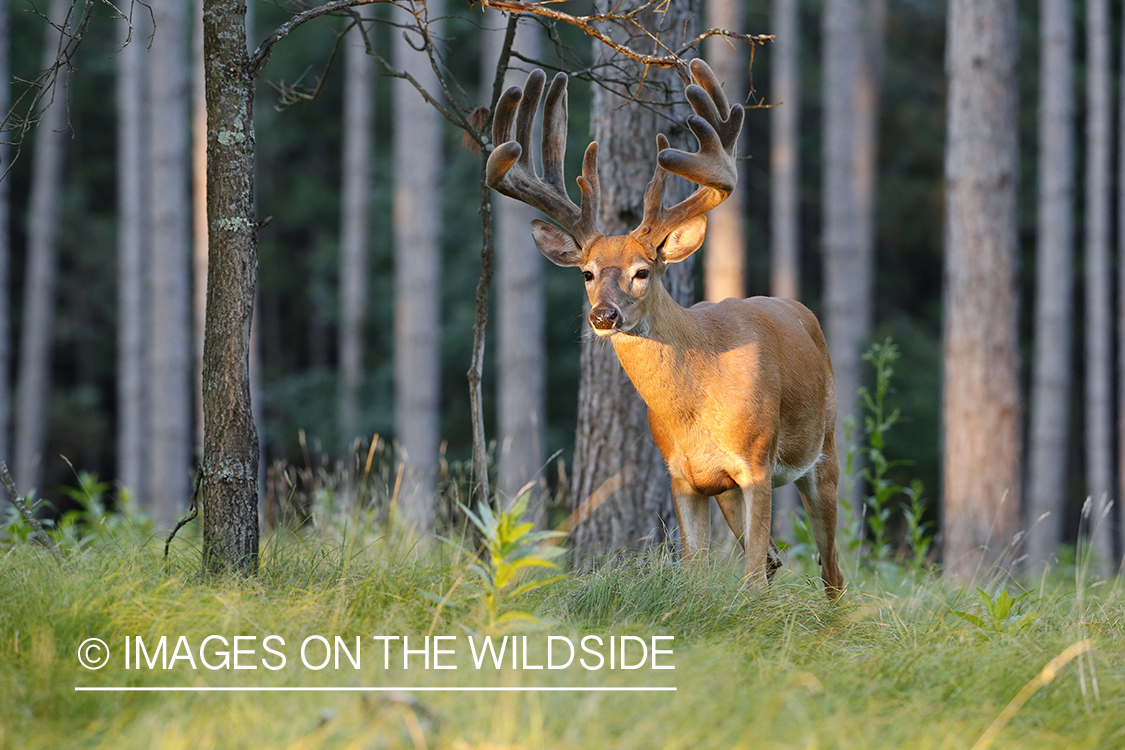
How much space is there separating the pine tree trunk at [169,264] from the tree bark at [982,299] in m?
Result: 8.06

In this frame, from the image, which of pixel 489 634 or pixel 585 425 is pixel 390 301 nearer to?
pixel 585 425

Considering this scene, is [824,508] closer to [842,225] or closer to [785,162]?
[842,225]

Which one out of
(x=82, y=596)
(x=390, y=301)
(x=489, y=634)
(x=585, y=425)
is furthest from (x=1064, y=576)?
(x=390, y=301)

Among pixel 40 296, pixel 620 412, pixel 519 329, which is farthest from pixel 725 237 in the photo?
pixel 40 296

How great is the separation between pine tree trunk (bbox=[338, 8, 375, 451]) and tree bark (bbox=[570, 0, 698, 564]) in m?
12.5

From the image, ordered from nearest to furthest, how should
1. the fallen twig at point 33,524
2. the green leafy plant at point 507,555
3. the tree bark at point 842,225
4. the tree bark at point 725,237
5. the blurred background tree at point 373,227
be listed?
1. the green leafy plant at point 507,555
2. the fallen twig at point 33,524
3. the tree bark at point 725,237
4. the tree bark at point 842,225
5. the blurred background tree at point 373,227

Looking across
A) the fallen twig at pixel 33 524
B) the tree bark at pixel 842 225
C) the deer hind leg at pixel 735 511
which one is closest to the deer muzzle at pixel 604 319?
the deer hind leg at pixel 735 511

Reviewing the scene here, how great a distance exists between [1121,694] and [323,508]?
409 centimetres

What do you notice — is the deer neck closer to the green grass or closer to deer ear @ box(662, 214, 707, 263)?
deer ear @ box(662, 214, 707, 263)

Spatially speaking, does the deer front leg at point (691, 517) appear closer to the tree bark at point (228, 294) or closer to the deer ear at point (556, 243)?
the deer ear at point (556, 243)

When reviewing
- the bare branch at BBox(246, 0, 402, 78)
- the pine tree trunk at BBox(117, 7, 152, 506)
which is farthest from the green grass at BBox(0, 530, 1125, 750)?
the pine tree trunk at BBox(117, 7, 152, 506)

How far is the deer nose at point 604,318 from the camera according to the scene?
4078 millimetres

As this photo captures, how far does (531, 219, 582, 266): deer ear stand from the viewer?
15.2 ft

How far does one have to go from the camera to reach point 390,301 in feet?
62.5
